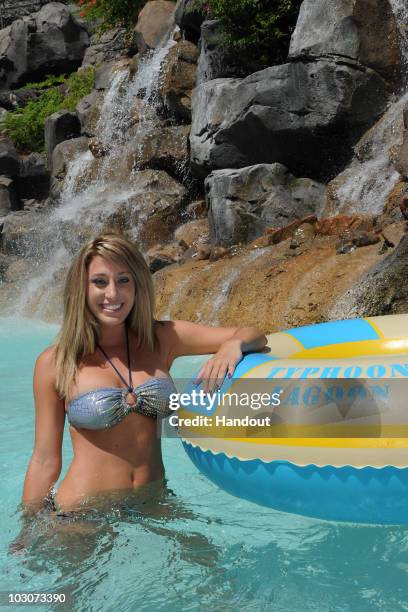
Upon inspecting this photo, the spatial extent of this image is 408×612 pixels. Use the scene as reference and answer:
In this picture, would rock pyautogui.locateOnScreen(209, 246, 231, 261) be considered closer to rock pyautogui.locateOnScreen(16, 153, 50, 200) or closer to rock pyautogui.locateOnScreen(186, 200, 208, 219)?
rock pyautogui.locateOnScreen(186, 200, 208, 219)

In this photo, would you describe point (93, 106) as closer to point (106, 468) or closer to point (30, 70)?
point (30, 70)

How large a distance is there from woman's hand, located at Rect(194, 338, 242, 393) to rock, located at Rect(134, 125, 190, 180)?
422 inches

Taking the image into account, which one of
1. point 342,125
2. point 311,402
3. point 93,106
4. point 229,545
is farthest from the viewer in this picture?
point 93,106

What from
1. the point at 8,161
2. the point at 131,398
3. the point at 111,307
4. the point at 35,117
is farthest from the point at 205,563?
the point at 35,117

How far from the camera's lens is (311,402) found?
2354mm

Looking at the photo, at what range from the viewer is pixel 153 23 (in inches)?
611

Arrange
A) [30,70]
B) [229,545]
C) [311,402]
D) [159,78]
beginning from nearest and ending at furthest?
1. [311,402]
2. [229,545]
3. [159,78]
4. [30,70]

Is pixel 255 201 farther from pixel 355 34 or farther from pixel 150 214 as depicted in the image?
pixel 355 34

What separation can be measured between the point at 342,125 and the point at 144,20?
22.6 feet

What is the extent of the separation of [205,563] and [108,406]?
0.67 metres

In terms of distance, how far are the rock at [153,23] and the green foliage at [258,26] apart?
2.96 m

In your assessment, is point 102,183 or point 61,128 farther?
point 61,128

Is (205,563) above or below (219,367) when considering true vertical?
below

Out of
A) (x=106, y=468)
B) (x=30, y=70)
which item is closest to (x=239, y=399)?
(x=106, y=468)
